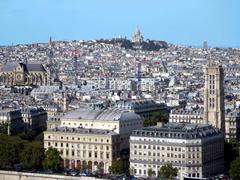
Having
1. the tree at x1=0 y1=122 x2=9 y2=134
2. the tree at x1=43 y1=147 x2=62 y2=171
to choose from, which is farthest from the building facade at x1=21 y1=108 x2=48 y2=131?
the tree at x1=43 y1=147 x2=62 y2=171

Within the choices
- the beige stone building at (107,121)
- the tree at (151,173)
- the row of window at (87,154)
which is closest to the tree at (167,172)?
the tree at (151,173)

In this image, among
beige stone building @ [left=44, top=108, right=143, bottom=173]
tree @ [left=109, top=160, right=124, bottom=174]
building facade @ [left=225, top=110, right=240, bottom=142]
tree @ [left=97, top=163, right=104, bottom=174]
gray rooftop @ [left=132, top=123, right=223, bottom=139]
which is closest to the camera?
gray rooftop @ [left=132, top=123, right=223, bottom=139]

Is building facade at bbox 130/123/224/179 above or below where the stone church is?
below

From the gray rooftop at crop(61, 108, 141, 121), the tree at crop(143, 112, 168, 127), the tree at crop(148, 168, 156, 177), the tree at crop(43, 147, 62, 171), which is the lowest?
the tree at crop(148, 168, 156, 177)

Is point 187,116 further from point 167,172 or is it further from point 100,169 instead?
point 167,172

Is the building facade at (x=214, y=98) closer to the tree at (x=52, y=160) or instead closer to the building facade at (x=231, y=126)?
the building facade at (x=231, y=126)

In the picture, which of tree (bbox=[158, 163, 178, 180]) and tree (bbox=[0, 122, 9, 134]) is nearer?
tree (bbox=[158, 163, 178, 180])

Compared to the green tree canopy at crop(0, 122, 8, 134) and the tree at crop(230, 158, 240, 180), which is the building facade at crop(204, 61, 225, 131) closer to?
the tree at crop(230, 158, 240, 180)

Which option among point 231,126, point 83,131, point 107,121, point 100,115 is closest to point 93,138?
point 83,131
